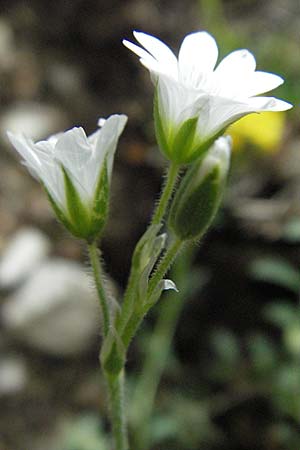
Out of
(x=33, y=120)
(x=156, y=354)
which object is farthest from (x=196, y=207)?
(x=33, y=120)

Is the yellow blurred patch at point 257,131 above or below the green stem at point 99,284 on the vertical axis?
below

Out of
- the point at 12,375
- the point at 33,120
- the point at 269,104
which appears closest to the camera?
the point at 269,104

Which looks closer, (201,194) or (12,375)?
(201,194)

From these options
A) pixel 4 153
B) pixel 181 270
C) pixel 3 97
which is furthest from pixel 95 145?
pixel 3 97

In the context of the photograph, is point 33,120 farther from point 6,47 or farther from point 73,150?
point 73,150

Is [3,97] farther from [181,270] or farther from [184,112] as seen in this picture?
[184,112]

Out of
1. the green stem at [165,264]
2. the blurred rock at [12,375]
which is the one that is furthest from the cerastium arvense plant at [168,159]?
the blurred rock at [12,375]

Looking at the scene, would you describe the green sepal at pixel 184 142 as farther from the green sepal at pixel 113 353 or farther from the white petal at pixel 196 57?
the green sepal at pixel 113 353
